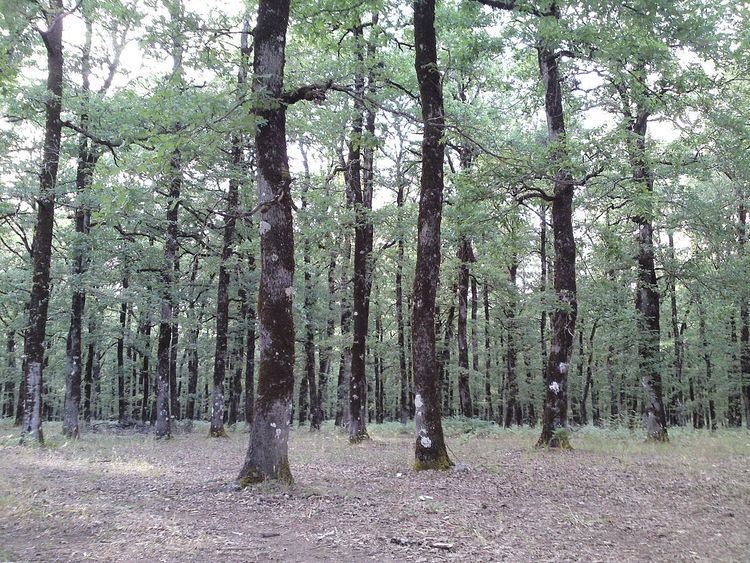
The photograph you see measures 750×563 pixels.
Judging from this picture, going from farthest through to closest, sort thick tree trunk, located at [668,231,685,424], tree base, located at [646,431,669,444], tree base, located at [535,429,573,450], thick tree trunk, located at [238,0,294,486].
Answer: thick tree trunk, located at [668,231,685,424] → tree base, located at [646,431,669,444] → tree base, located at [535,429,573,450] → thick tree trunk, located at [238,0,294,486]

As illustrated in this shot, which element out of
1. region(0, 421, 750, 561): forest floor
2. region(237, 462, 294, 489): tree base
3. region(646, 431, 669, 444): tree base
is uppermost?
region(237, 462, 294, 489): tree base

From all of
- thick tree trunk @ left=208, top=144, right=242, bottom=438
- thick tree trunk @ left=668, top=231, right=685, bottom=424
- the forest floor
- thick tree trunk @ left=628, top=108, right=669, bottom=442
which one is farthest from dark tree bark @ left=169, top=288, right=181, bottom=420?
thick tree trunk @ left=668, top=231, right=685, bottom=424

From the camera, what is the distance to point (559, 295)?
12.6 m

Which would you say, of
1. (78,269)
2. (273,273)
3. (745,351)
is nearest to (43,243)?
(78,269)

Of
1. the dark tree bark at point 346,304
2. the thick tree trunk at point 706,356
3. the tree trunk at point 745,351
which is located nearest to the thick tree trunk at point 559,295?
the dark tree bark at point 346,304

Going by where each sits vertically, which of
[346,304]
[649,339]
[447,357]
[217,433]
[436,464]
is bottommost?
[217,433]

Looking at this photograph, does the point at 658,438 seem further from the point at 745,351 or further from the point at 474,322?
the point at 745,351

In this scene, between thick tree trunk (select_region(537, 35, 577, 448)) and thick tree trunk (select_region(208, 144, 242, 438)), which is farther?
thick tree trunk (select_region(208, 144, 242, 438))

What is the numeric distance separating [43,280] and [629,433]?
63.7 feet

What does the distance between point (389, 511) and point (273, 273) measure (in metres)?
3.91

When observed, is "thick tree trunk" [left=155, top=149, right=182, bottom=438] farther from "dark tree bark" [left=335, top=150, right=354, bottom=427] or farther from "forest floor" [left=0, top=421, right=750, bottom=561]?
"forest floor" [left=0, top=421, right=750, bottom=561]

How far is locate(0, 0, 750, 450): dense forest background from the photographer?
832cm

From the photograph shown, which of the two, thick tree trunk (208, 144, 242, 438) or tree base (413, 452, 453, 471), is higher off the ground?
thick tree trunk (208, 144, 242, 438)

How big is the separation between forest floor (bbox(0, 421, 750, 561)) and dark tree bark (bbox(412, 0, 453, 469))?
26.4 inches
